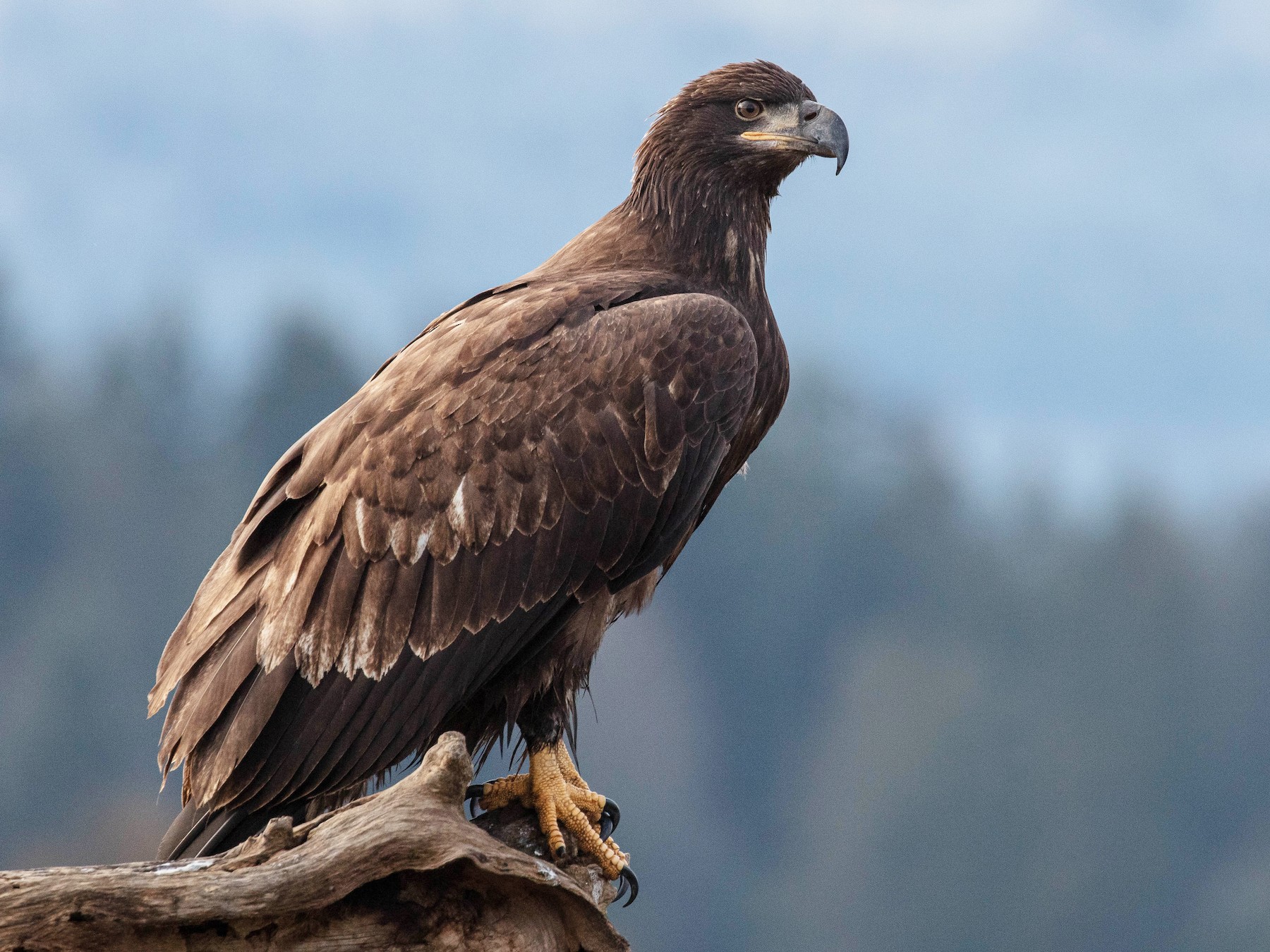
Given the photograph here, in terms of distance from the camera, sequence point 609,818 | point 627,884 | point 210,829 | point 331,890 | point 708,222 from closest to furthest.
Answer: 1. point 331,890
2. point 210,829
3. point 627,884
4. point 609,818
5. point 708,222

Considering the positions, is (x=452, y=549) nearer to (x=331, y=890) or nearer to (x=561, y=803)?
(x=561, y=803)

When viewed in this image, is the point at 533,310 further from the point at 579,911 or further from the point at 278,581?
the point at 579,911

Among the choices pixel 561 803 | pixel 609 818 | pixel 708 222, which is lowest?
pixel 609 818

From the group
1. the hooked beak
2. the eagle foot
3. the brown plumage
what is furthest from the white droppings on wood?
the hooked beak

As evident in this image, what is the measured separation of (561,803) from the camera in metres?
6.33

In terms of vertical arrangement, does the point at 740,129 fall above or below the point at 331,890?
above

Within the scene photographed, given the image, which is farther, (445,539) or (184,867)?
(445,539)

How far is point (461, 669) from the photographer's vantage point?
6.23 meters

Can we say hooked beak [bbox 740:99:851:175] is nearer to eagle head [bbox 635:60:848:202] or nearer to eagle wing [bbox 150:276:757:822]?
eagle head [bbox 635:60:848:202]

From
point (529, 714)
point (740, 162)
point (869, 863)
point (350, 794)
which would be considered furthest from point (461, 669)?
point (869, 863)

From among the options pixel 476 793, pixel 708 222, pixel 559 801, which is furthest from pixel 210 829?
pixel 708 222

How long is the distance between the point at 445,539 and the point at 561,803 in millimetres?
1119

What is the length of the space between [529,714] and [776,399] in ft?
5.68

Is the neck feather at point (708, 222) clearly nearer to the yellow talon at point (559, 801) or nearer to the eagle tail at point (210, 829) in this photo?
the yellow talon at point (559, 801)
